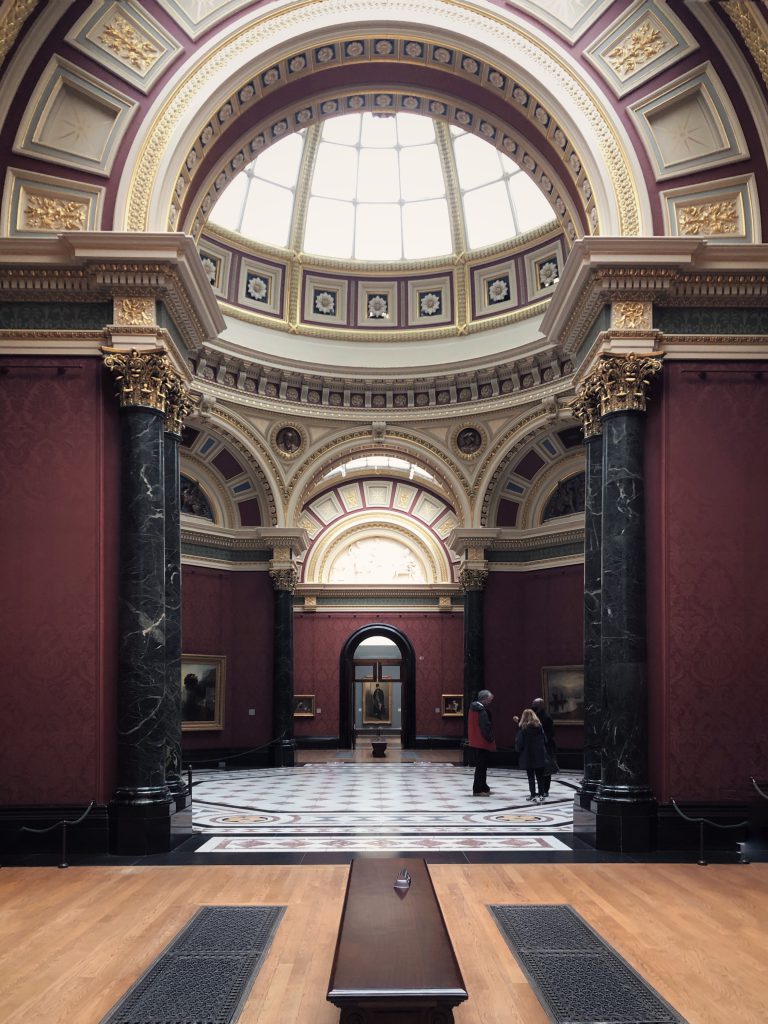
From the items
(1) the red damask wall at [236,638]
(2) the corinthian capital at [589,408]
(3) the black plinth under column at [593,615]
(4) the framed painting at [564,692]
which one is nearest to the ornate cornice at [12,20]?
(2) the corinthian capital at [589,408]

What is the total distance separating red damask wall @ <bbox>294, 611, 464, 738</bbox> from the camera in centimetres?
2944

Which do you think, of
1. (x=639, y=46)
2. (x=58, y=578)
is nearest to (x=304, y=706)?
(x=58, y=578)

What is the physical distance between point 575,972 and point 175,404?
7564mm

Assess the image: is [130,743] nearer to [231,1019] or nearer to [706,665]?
[231,1019]

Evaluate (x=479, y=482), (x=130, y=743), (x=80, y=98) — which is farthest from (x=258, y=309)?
(x=130, y=743)

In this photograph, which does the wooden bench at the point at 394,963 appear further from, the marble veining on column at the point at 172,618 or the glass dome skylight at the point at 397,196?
the glass dome skylight at the point at 397,196

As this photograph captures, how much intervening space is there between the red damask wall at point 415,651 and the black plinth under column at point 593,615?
1882 centimetres

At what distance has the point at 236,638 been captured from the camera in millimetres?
22250

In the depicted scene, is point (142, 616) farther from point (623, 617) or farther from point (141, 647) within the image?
point (623, 617)

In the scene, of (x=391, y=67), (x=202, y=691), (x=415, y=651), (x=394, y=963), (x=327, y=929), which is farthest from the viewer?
(x=415, y=651)

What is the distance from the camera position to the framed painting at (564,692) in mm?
20750

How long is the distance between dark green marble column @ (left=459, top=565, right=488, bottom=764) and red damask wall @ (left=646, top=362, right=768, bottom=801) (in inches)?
470

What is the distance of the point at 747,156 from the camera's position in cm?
1021

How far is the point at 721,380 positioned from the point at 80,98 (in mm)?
7970
